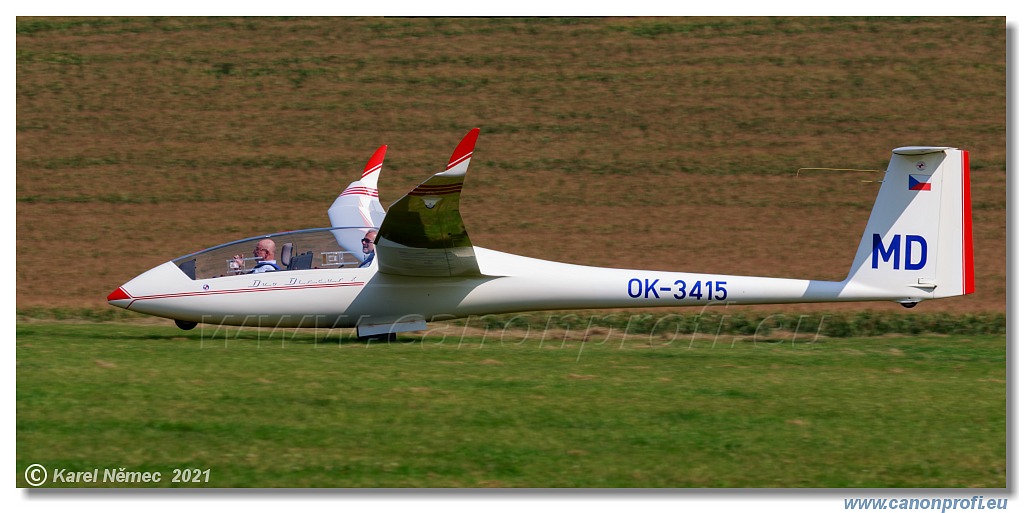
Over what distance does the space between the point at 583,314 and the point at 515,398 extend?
7892 millimetres

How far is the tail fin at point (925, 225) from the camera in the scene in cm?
1324

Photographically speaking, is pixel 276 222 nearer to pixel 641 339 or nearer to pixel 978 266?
pixel 641 339

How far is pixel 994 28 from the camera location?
29.4m

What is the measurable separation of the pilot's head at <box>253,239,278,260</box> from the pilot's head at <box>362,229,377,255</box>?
1.10 metres

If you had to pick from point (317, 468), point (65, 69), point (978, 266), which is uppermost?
point (65, 69)

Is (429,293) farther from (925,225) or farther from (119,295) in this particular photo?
(925,225)

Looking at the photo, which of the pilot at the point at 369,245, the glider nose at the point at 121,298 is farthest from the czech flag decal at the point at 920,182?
the glider nose at the point at 121,298

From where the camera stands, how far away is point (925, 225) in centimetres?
1338

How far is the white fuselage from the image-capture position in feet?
44.6

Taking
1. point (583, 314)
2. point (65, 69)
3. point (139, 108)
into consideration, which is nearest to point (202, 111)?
point (139, 108)

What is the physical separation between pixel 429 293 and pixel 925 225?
6.20 meters

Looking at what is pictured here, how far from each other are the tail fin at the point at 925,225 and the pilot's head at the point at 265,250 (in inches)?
298

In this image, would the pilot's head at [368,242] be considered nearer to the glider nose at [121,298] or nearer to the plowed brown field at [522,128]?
the glider nose at [121,298]

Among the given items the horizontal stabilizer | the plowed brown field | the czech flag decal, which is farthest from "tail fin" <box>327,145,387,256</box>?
the czech flag decal
